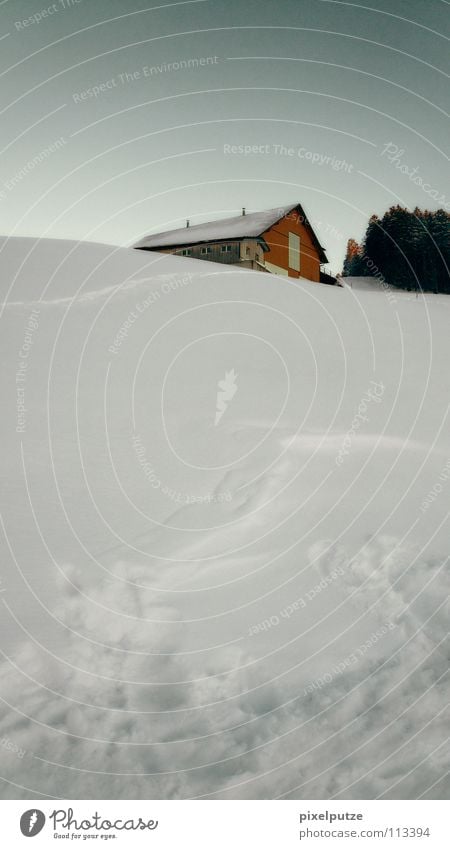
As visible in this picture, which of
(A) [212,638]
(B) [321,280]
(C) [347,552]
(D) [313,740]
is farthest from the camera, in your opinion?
(B) [321,280]

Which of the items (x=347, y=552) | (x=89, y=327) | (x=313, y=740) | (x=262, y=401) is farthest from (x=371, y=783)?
(x=89, y=327)

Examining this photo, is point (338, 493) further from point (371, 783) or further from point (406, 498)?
point (371, 783)

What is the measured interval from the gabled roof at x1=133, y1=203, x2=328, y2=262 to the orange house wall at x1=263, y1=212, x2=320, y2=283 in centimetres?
46

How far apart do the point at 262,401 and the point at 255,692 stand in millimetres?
8546

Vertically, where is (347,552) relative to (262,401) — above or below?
below

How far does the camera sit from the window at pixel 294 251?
37969mm

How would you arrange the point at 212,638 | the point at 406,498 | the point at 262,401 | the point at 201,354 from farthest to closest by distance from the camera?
the point at 201,354, the point at 262,401, the point at 406,498, the point at 212,638

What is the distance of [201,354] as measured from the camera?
58.7 feet

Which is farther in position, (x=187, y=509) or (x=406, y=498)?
(x=187, y=509)
